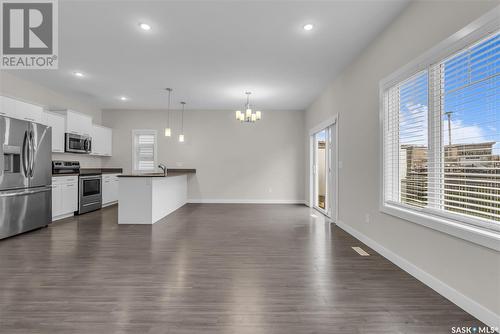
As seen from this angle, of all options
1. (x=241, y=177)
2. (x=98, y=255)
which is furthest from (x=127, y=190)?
(x=241, y=177)

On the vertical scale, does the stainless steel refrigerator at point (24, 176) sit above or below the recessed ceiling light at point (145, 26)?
below

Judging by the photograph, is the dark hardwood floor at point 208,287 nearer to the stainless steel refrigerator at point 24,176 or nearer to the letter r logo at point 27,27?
the stainless steel refrigerator at point 24,176

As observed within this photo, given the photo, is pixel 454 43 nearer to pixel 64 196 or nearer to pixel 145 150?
pixel 64 196

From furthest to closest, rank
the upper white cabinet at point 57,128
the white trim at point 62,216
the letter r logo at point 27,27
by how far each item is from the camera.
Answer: the upper white cabinet at point 57,128
the white trim at point 62,216
the letter r logo at point 27,27

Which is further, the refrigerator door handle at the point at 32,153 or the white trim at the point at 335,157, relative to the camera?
the white trim at the point at 335,157

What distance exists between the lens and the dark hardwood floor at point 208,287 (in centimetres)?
183

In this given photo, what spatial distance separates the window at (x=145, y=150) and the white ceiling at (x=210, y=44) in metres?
2.02

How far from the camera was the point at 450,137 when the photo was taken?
2.26 m

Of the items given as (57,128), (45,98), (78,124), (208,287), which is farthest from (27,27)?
(208,287)

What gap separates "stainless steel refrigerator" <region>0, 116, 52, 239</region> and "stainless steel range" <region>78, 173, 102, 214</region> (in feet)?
3.64

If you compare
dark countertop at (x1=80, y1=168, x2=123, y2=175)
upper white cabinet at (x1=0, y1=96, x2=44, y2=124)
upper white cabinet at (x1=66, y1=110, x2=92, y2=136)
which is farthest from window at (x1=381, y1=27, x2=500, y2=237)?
upper white cabinet at (x1=66, y1=110, x2=92, y2=136)

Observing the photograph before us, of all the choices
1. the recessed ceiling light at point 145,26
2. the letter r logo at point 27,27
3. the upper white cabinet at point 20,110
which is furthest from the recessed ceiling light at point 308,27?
the upper white cabinet at point 20,110

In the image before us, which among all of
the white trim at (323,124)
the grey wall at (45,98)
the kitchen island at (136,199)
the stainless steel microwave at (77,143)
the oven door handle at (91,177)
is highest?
the grey wall at (45,98)

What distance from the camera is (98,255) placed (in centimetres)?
319
